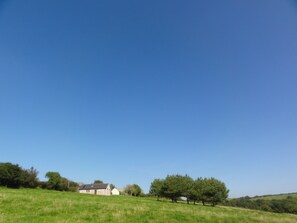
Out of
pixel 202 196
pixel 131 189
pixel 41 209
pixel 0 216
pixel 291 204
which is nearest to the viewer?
pixel 0 216

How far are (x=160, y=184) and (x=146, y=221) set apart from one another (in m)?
51.6

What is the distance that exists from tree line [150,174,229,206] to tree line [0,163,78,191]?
3833cm

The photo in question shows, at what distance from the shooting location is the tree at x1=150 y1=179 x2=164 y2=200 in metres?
63.7

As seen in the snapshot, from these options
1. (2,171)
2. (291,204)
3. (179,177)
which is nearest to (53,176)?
(2,171)

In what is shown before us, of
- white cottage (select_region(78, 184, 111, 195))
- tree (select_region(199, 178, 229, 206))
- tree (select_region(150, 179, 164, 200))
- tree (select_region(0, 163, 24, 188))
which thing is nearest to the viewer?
tree (select_region(199, 178, 229, 206))

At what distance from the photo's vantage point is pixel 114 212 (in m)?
17.4

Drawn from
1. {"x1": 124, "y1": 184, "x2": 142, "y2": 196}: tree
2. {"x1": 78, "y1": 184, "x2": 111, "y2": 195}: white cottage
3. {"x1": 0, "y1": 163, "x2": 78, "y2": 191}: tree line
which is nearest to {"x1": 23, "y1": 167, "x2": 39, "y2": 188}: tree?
{"x1": 0, "y1": 163, "x2": 78, "y2": 191}: tree line

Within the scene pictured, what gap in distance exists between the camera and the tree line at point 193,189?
58.8m

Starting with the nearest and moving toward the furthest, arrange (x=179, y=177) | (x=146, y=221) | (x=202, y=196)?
1. (x=146, y=221)
2. (x=202, y=196)
3. (x=179, y=177)

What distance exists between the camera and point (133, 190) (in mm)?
105188

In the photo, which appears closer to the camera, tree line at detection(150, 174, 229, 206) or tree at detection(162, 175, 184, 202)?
tree line at detection(150, 174, 229, 206)

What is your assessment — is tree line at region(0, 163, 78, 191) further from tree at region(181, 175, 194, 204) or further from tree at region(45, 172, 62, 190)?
tree at region(181, 175, 194, 204)

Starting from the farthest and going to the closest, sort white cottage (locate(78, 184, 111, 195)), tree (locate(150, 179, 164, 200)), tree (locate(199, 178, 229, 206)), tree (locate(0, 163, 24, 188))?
white cottage (locate(78, 184, 111, 195)) → tree (locate(150, 179, 164, 200)) → tree (locate(0, 163, 24, 188)) → tree (locate(199, 178, 229, 206))

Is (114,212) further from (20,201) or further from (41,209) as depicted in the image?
(20,201)
